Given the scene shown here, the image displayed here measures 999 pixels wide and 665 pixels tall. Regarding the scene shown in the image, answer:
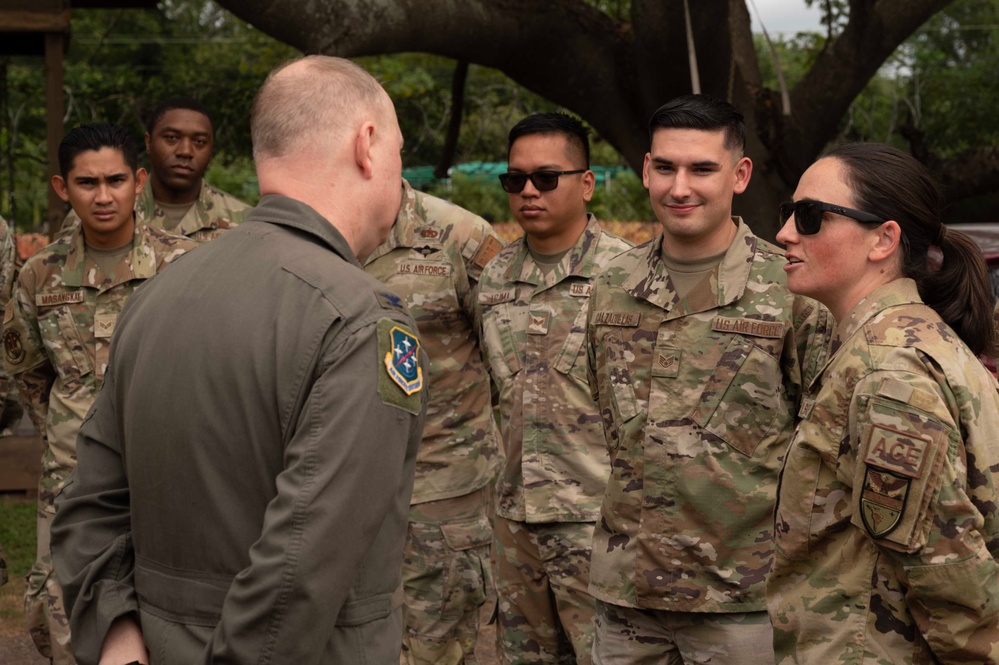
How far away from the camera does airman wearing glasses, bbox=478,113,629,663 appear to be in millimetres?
3992

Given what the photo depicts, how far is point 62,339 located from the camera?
473cm

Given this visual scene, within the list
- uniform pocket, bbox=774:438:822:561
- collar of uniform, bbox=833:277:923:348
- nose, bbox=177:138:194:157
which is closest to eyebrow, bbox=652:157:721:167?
collar of uniform, bbox=833:277:923:348

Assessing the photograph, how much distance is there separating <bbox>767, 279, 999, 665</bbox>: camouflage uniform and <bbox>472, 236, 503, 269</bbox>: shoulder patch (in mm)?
2143

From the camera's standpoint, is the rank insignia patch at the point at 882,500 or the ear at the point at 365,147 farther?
the rank insignia patch at the point at 882,500

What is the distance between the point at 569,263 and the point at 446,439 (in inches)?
32.2

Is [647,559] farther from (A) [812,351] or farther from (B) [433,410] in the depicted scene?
(B) [433,410]

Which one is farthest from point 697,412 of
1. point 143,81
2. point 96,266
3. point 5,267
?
point 143,81

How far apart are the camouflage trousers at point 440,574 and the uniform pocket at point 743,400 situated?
137 cm

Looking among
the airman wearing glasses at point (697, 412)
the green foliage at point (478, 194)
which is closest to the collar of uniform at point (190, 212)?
the airman wearing glasses at point (697, 412)

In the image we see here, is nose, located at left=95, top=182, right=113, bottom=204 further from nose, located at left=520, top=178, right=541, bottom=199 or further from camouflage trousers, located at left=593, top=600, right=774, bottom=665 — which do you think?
camouflage trousers, located at left=593, top=600, right=774, bottom=665

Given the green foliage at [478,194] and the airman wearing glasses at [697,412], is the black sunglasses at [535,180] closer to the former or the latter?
the airman wearing glasses at [697,412]

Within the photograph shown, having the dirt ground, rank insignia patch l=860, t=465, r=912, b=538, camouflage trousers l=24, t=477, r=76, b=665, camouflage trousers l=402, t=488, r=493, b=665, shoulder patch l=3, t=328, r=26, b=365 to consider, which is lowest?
the dirt ground

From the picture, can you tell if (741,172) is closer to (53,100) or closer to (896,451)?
(896,451)

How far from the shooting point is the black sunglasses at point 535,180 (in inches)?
168
